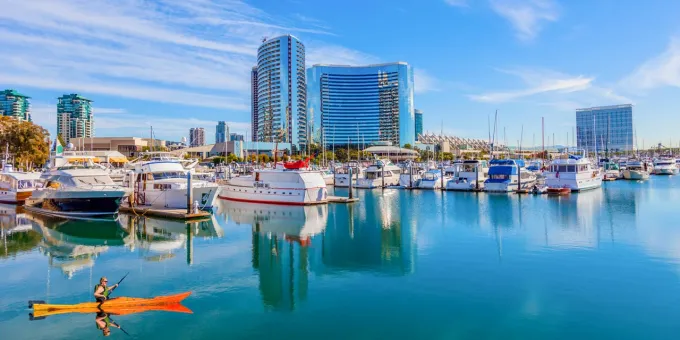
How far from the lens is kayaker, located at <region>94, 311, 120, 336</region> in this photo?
1323 centimetres

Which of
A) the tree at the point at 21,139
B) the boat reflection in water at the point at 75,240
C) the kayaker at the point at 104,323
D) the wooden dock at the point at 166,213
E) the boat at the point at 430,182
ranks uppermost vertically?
the tree at the point at 21,139

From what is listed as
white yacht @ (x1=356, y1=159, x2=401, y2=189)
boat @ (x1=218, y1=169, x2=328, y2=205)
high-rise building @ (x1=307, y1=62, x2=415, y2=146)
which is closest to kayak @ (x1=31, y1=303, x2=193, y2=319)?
boat @ (x1=218, y1=169, x2=328, y2=205)

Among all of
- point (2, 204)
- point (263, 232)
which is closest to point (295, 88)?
point (2, 204)

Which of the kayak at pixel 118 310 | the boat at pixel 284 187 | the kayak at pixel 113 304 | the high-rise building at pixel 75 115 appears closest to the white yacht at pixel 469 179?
the boat at pixel 284 187

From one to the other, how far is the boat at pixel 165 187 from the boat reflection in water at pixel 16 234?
8.57m

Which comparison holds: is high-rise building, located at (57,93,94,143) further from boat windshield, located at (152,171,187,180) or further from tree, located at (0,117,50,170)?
boat windshield, located at (152,171,187,180)

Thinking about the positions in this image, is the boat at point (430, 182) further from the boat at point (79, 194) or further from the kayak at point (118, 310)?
the kayak at point (118, 310)

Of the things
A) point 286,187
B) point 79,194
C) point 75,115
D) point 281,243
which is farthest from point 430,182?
point 75,115

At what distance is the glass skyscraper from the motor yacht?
111372mm

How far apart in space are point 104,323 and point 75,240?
16966mm

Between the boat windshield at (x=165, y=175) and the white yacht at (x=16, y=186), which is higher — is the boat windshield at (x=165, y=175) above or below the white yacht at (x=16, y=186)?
above

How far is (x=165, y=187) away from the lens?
1519 inches

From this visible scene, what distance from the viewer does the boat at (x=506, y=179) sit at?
183 ft

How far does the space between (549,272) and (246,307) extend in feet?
44.5
